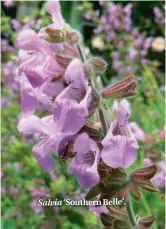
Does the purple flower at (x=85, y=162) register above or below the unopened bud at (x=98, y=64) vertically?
below

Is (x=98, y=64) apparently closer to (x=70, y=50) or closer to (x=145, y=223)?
(x=70, y=50)

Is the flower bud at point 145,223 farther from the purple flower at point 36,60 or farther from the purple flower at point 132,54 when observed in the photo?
the purple flower at point 132,54

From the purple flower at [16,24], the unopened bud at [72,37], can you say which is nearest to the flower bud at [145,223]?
the unopened bud at [72,37]

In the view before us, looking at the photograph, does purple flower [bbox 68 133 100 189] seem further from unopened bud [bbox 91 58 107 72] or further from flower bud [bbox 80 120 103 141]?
unopened bud [bbox 91 58 107 72]

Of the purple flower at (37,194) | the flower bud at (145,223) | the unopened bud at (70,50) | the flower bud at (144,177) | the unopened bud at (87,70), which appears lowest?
the purple flower at (37,194)

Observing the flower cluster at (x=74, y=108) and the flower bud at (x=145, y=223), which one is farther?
the flower bud at (x=145, y=223)

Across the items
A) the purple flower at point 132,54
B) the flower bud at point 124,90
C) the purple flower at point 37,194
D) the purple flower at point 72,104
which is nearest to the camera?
the purple flower at point 72,104

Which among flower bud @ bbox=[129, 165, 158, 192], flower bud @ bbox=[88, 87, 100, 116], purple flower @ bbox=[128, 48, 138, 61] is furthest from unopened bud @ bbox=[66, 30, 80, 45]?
purple flower @ bbox=[128, 48, 138, 61]

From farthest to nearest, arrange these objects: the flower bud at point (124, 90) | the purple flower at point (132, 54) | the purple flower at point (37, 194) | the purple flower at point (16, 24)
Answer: the purple flower at point (132, 54) → the purple flower at point (16, 24) → the purple flower at point (37, 194) → the flower bud at point (124, 90)
